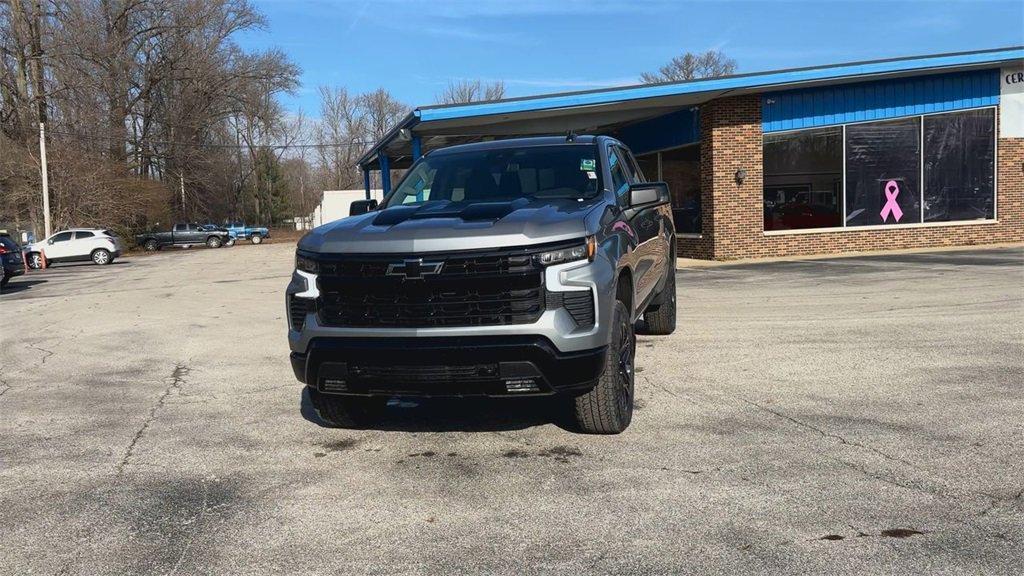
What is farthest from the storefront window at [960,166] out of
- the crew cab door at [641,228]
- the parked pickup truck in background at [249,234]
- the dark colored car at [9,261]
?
the parked pickup truck in background at [249,234]

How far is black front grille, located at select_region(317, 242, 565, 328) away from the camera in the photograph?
169 inches

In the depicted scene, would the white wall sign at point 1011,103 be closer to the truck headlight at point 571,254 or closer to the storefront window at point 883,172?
the storefront window at point 883,172

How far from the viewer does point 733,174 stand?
61.9 feet

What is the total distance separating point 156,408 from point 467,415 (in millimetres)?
2486

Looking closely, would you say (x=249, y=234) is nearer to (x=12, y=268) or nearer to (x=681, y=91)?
(x=12, y=268)

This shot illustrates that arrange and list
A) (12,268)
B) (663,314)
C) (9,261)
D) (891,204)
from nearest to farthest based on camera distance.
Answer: (663,314) → (891,204) → (9,261) → (12,268)

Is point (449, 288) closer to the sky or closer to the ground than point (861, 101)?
closer to the ground

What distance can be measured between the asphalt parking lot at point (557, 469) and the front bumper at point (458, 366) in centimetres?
46

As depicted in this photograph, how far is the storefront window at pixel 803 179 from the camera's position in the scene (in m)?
19.1

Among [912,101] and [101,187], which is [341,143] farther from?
[912,101]

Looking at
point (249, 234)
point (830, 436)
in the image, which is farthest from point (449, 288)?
point (249, 234)

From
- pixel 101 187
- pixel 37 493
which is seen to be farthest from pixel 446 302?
pixel 101 187

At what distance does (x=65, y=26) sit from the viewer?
4584 cm

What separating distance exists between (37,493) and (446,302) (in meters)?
2.34
